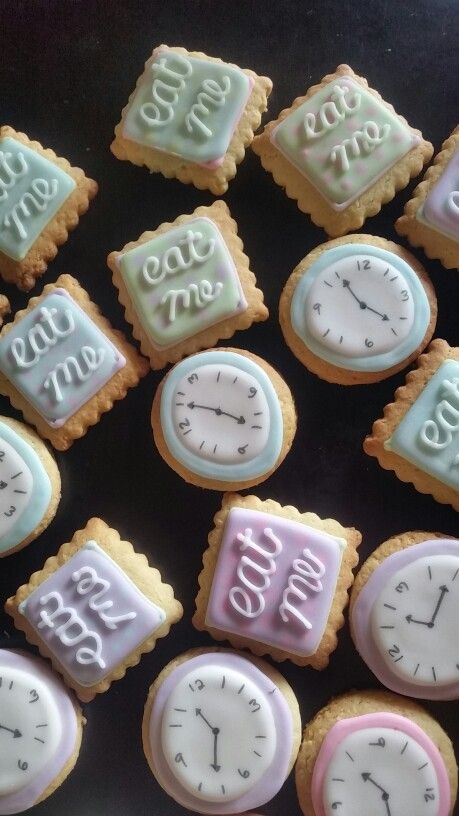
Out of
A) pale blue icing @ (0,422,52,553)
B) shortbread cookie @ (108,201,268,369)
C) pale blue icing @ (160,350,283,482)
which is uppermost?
shortbread cookie @ (108,201,268,369)

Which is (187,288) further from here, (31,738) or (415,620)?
(31,738)

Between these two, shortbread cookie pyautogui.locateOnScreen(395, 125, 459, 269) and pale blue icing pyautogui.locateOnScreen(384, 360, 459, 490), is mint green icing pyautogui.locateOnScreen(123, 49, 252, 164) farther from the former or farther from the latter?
pale blue icing pyautogui.locateOnScreen(384, 360, 459, 490)

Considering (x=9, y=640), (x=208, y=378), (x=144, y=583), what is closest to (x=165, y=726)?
(x=144, y=583)

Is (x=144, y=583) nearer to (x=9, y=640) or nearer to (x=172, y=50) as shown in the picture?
(x=9, y=640)

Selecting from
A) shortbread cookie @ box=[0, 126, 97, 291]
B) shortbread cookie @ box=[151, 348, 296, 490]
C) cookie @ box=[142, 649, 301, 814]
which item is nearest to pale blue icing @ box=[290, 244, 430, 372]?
shortbread cookie @ box=[151, 348, 296, 490]

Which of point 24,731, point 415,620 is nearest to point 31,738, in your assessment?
point 24,731

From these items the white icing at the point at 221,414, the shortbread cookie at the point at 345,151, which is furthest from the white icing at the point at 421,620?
the shortbread cookie at the point at 345,151

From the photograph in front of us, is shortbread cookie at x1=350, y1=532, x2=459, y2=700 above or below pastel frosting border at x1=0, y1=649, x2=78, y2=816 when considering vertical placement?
above
